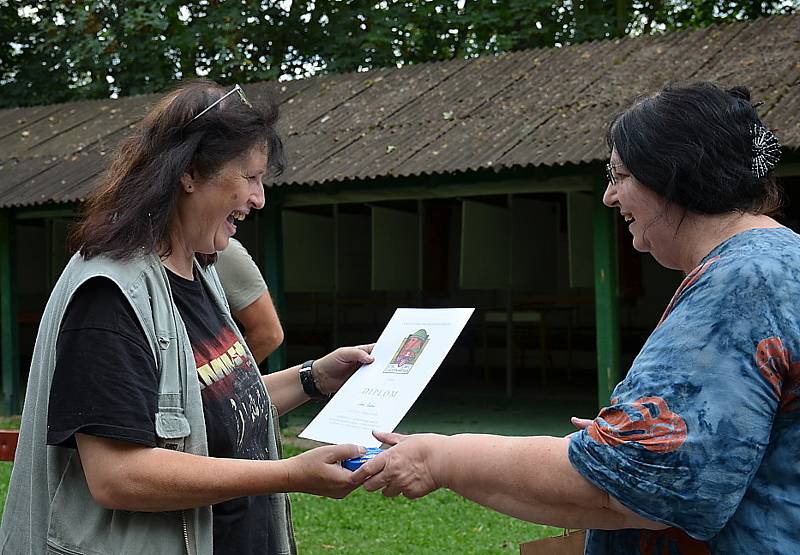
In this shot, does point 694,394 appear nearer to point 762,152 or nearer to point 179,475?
point 762,152

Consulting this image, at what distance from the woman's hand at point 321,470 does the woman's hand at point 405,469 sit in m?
0.03

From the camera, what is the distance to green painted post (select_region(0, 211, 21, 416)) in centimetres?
1163

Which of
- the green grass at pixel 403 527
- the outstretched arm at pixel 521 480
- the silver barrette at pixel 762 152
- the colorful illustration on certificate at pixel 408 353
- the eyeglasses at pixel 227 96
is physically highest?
the eyeglasses at pixel 227 96

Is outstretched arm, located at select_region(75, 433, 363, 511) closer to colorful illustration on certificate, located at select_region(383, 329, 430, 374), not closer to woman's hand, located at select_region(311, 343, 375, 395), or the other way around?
colorful illustration on certificate, located at select_region(383, 329, 430, 374)

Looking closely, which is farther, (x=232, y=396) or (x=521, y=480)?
(x=232, y=396)

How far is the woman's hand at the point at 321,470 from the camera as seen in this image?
1.99 metres

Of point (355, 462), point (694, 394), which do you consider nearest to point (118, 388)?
point (355, 462)

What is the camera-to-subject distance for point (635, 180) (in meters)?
1.84

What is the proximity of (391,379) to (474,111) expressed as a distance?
8.15 meters

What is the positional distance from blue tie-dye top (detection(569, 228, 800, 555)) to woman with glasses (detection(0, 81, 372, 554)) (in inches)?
24.7

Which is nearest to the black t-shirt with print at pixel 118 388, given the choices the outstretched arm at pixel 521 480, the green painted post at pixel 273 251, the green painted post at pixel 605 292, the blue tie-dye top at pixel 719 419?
the outstretched arm at pixel 521 480

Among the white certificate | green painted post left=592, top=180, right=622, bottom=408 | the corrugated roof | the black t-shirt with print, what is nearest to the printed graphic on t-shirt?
the black t-shirt with print

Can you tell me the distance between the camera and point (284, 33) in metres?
20.5

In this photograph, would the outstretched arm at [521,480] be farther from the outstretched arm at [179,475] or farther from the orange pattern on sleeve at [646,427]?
the outstretched arm at [179,475]
